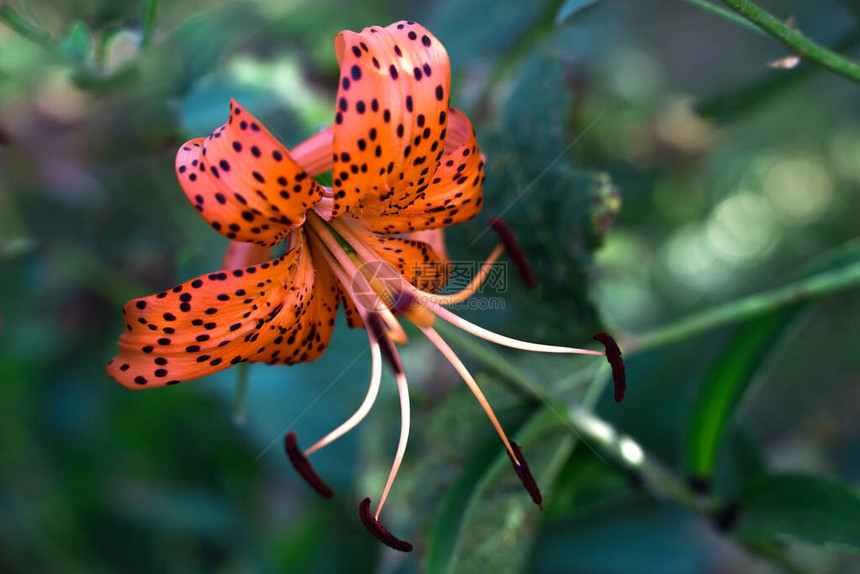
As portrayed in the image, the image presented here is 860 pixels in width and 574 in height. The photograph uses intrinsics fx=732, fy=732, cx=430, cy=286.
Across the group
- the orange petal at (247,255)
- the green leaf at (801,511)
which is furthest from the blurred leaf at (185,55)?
the green leaf at (801,511)

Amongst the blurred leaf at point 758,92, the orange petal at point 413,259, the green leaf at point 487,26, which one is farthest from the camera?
the green leaf at point 487,26

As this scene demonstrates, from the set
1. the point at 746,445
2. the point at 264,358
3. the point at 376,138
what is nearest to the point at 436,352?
the point at 746,445

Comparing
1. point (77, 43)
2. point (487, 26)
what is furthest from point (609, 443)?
point (77, 43)

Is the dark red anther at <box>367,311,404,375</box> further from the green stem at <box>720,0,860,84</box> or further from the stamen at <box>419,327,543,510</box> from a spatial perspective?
the green stem at <box>720,0,860,84</box>

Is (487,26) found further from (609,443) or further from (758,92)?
(609,443)

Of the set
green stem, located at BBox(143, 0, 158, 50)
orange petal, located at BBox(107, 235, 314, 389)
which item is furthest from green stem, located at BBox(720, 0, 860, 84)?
green stem, located at BBox(143, 0, 158, 50)

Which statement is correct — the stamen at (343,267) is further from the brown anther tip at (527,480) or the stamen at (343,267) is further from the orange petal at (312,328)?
the brown anther tip at (527,480)

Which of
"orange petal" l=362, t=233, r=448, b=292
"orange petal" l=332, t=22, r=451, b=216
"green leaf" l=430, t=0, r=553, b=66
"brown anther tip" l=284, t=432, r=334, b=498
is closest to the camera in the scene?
"orange petal" l=332, t=22, r=451, b=216
